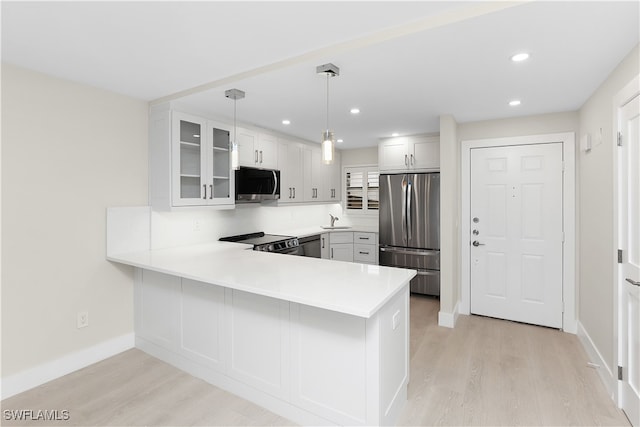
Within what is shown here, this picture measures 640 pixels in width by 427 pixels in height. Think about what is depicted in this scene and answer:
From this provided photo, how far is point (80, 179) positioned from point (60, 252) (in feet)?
1.97

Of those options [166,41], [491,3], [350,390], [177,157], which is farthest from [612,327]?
[177,157]

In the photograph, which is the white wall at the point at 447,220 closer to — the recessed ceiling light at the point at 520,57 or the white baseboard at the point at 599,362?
the white baseboard at the point at 599,362

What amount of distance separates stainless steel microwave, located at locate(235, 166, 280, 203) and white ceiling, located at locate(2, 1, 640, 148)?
2.97ft

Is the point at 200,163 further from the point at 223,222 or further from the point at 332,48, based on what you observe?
the point at 332,48

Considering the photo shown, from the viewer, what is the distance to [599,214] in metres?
2.71

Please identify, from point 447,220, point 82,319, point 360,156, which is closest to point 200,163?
point 82,319

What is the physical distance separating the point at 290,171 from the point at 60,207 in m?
2.66

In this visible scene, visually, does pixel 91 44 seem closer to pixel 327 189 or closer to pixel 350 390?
pixel 350 390

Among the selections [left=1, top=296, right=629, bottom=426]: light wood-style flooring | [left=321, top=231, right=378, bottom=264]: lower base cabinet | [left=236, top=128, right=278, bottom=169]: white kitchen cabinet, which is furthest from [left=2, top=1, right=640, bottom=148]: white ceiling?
[left=321, top=231, right=378, bottom=264]: lower base cabinet

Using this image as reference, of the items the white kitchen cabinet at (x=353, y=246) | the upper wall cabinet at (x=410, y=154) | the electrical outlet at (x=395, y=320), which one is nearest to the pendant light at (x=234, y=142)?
the electrical outlet at (x=395, y=320)

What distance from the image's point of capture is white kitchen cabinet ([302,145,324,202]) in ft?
16.4

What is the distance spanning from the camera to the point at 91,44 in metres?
2.06

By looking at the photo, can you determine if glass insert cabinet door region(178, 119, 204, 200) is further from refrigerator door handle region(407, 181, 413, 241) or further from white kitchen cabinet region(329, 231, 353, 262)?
refrigerator door handle region(407, 181, 413, 241)

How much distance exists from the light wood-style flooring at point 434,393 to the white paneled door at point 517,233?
2.01ft
